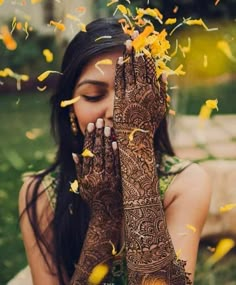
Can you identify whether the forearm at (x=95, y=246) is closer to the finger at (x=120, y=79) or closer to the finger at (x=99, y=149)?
the finger at (x=99, y=149)

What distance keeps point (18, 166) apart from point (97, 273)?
5.19 meters

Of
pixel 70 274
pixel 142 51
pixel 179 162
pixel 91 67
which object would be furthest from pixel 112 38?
pixel 70 274

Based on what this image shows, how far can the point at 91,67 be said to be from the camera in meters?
2.88

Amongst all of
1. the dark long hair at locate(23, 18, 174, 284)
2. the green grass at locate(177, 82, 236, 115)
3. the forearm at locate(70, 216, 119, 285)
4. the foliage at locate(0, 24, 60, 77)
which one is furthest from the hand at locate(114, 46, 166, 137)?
the foliage at locate(0, 24, 60, 77)

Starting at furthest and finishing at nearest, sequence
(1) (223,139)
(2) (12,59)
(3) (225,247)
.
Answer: (2) (12,59)
(1) (223,139)
(3) (225,247)

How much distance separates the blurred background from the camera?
460 centimetres

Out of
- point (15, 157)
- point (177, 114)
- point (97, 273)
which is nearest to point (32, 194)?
point (97, 273)

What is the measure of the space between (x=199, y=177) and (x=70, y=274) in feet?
2.52

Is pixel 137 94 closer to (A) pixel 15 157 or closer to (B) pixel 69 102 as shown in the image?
(B) pixel 69 102

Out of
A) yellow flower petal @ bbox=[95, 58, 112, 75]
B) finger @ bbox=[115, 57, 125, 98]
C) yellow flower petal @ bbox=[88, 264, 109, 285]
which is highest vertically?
yellow flower petal @ bbox=[95, 58, 112, 75]

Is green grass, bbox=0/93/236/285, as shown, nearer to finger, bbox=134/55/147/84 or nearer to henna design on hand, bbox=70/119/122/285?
henna design on hand, bbox=70/119/122/285

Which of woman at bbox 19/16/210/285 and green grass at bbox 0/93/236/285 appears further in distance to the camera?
green grass at bbox 0/93/236/285

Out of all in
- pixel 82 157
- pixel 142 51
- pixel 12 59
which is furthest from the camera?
pixel 12 59

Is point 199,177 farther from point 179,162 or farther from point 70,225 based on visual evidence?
point 70,225
